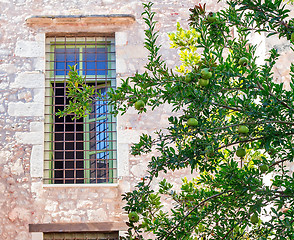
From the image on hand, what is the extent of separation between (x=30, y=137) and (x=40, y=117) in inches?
10.8

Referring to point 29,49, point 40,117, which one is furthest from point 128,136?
point 29,49

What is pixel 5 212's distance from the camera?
5.93m

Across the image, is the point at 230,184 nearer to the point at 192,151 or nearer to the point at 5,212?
the point at 192,151

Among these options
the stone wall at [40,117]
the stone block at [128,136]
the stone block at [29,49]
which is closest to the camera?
the stone wall at [40,117]

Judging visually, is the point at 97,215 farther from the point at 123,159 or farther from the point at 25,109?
the point at 25,109

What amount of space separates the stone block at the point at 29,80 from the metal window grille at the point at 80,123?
0.15 meters

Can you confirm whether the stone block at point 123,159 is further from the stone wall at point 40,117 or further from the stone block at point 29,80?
the stone block at point 29,80

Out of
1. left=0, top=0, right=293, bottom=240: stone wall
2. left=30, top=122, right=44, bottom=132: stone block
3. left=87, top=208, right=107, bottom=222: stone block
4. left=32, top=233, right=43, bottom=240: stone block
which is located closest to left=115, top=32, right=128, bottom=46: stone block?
left=0, top=0, right=293, bottom=240: stone wall

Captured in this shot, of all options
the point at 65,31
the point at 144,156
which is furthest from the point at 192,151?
the point at 65,31

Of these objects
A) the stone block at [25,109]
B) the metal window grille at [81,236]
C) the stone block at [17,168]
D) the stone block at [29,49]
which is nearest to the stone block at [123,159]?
the metal window grille at [81,236]

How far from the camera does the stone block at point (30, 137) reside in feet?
20.2

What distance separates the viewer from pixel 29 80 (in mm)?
6383

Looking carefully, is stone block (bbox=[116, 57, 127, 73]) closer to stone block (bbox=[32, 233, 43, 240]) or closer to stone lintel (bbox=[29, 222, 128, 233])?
stone lintel (bbox=[29, 222, 128, 233])

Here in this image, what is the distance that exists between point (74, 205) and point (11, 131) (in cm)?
120
